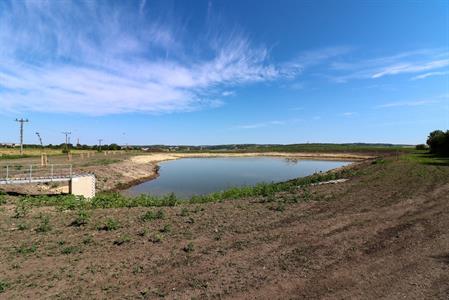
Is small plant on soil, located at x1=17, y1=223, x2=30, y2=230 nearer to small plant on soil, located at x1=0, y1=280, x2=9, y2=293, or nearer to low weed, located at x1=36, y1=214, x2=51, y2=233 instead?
low weed, located at x1=36, y1=214, x2=51, y2=233

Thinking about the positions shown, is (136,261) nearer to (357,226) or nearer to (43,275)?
(43,275)

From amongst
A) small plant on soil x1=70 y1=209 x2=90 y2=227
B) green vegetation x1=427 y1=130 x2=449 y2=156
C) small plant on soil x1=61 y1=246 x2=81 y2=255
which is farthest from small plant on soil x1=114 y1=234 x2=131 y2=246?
green vegetation x1=427 y1=130 x2=449 y2=156

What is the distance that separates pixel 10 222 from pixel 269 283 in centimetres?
1138

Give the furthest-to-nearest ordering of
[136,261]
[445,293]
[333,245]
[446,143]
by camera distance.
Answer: [446,143]
[333,245]
[136,261]
[445,293]

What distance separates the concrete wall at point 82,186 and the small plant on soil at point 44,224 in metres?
12.8

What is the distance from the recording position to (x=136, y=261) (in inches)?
341

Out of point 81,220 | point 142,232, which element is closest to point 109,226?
point 142,232

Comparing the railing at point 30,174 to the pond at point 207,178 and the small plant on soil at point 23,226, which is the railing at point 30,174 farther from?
the small plant on soil at point 23,226

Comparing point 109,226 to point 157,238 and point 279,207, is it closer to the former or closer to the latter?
point 157,238

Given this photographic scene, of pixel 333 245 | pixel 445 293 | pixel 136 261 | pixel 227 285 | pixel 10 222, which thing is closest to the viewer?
pixel 445 293

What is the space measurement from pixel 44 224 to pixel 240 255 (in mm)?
8254

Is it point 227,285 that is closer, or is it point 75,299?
point 75,299

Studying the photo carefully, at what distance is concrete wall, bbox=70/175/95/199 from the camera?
1057 inches

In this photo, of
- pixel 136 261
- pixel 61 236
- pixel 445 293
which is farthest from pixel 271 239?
pixel 61 236
